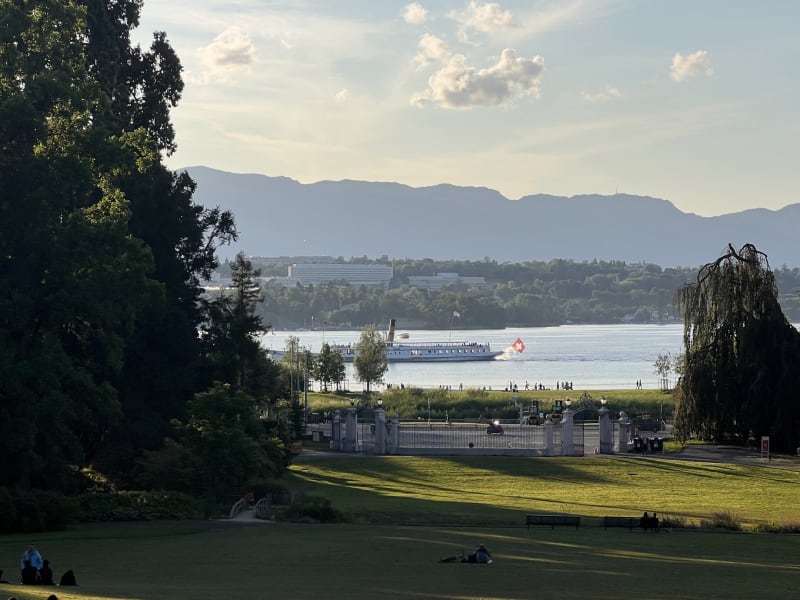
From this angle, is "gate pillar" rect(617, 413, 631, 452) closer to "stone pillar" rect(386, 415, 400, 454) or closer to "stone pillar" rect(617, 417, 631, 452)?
"stone pillar" rect(617, 417, 631, 452)

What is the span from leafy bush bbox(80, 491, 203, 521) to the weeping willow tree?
1120 inches

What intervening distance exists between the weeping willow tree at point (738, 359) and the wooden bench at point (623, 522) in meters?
23.1

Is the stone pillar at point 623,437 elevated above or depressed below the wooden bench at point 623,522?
above

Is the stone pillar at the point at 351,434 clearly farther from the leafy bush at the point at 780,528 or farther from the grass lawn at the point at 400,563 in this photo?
the leafy bush at the point at 780,528

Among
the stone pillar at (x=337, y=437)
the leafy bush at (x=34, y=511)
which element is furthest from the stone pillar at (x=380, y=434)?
the leafy bush at (x=34, y=511)

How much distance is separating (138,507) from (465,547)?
13.1 m

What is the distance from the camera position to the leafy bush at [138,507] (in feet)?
124

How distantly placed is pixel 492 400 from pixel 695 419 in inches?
1190

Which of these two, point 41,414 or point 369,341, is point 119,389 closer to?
point 41,414

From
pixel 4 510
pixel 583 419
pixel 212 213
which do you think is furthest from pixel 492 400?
pixel 4 510

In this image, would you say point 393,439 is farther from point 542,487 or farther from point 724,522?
point 724,522

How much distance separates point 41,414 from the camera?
39.6 metres

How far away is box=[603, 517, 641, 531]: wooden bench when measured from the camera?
3459cm

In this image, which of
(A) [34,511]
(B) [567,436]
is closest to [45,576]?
(A) [34,511]
